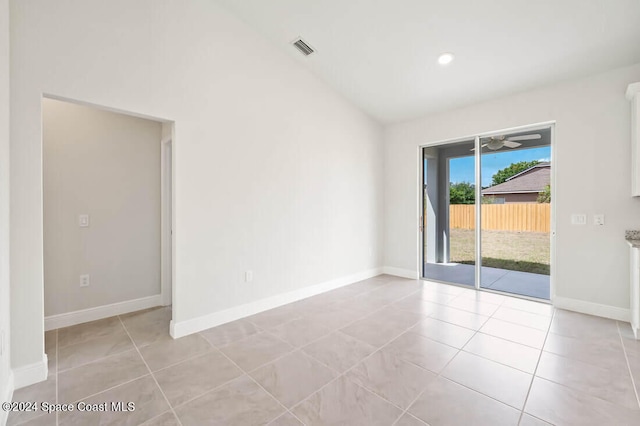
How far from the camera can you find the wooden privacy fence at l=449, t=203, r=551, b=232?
385cm

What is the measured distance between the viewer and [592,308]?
336 cm

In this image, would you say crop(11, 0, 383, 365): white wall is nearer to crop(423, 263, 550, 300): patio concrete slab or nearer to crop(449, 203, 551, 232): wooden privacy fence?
crop(423, 263, 550, 300): patio concrete slab

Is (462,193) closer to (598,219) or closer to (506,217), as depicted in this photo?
(506,217)

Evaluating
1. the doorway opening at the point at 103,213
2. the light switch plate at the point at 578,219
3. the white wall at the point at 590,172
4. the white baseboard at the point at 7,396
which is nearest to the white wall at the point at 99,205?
the doorway opening at the point at 103,213

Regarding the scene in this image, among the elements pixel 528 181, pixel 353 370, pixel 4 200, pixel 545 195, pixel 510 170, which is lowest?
pixel 353 370

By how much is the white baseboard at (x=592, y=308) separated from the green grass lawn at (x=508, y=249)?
0.47m

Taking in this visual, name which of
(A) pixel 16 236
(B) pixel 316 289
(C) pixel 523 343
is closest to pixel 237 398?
(A) pixel 16 236

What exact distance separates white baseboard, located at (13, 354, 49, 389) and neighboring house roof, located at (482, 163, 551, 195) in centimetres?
545

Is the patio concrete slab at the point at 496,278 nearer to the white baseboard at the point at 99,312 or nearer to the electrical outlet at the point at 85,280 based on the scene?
the white baseboard at the point at 99,312

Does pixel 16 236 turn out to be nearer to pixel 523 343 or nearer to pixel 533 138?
pixel 523 343

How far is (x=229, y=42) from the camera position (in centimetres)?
319

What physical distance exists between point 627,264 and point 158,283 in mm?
5742

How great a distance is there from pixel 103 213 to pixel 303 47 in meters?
3.21

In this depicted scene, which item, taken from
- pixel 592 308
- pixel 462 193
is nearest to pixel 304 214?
pixel 462 193
